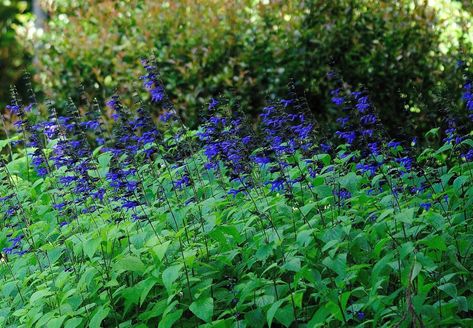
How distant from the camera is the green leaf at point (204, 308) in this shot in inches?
182

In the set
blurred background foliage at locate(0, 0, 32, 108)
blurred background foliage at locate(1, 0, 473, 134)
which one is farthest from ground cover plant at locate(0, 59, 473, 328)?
blurred background foliage at locate(0, 0, 32, 108)

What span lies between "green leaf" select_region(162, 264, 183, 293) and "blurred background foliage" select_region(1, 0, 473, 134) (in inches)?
213

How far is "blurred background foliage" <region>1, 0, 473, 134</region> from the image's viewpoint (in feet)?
33.7

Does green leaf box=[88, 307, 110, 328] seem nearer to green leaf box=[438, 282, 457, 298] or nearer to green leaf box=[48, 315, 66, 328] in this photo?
green leaf box=[48, 315, 66, 328]

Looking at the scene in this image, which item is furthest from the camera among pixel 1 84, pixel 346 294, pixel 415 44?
pixel 1 84

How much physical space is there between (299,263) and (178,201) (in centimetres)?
160

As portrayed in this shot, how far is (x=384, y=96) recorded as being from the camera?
34.0 feet

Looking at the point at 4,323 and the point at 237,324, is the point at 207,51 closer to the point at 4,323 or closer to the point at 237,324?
the point at 4,323

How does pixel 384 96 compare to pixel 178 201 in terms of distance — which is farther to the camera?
pixel 384 96

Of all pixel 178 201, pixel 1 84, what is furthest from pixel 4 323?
pixel 1 84

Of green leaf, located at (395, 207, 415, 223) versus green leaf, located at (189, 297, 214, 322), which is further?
green leaf, located at (189, 297, 214, 322)

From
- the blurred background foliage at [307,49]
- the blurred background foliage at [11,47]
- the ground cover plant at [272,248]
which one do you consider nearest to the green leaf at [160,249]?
the ground cover plant at [272,248]

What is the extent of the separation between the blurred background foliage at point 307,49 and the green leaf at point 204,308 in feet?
17.9

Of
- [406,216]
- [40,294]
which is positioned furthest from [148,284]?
[406,216]
